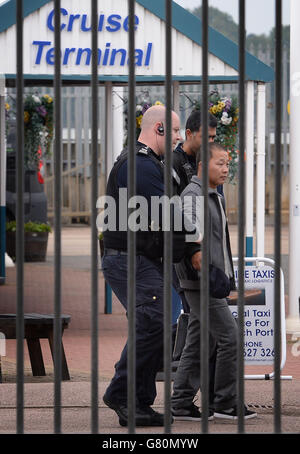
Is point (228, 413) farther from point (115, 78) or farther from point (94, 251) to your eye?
point (115, 78)

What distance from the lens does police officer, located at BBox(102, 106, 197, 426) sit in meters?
5.46

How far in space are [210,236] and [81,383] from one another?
69.4 inches

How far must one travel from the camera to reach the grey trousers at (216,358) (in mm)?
5766

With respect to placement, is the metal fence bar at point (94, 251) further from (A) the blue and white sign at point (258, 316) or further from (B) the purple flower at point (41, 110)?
(B) the purple flower at point (41, 110)

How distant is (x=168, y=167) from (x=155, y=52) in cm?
715

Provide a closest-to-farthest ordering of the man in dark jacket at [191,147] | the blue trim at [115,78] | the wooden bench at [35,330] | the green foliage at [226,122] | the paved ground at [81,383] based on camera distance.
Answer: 1. the paved ground at [81,383]
2. the man in dark jacket at [191,147]
3. the wooden bench at [35,330]
4. the blue trim at [115,78]
5. the green foliage at [226,122]

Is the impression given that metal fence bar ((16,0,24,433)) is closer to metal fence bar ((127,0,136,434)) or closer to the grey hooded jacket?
metal fence bar ((127,0,136,434))

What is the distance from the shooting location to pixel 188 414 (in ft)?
19.4

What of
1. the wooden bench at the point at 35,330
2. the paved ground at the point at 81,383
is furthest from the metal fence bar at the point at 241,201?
the wooden bench at the point at 35,330

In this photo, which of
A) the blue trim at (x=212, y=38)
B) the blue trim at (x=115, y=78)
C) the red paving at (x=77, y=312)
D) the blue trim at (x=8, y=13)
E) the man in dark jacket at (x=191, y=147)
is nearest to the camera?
the man in dark jacket at (x=191, y=147)

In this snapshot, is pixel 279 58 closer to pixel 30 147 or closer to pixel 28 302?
pixel 28 302

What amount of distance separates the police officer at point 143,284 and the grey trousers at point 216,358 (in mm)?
333

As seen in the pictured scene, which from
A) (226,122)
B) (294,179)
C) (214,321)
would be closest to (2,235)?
(226,122)

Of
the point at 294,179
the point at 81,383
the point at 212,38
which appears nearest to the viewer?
the point at 81,383
